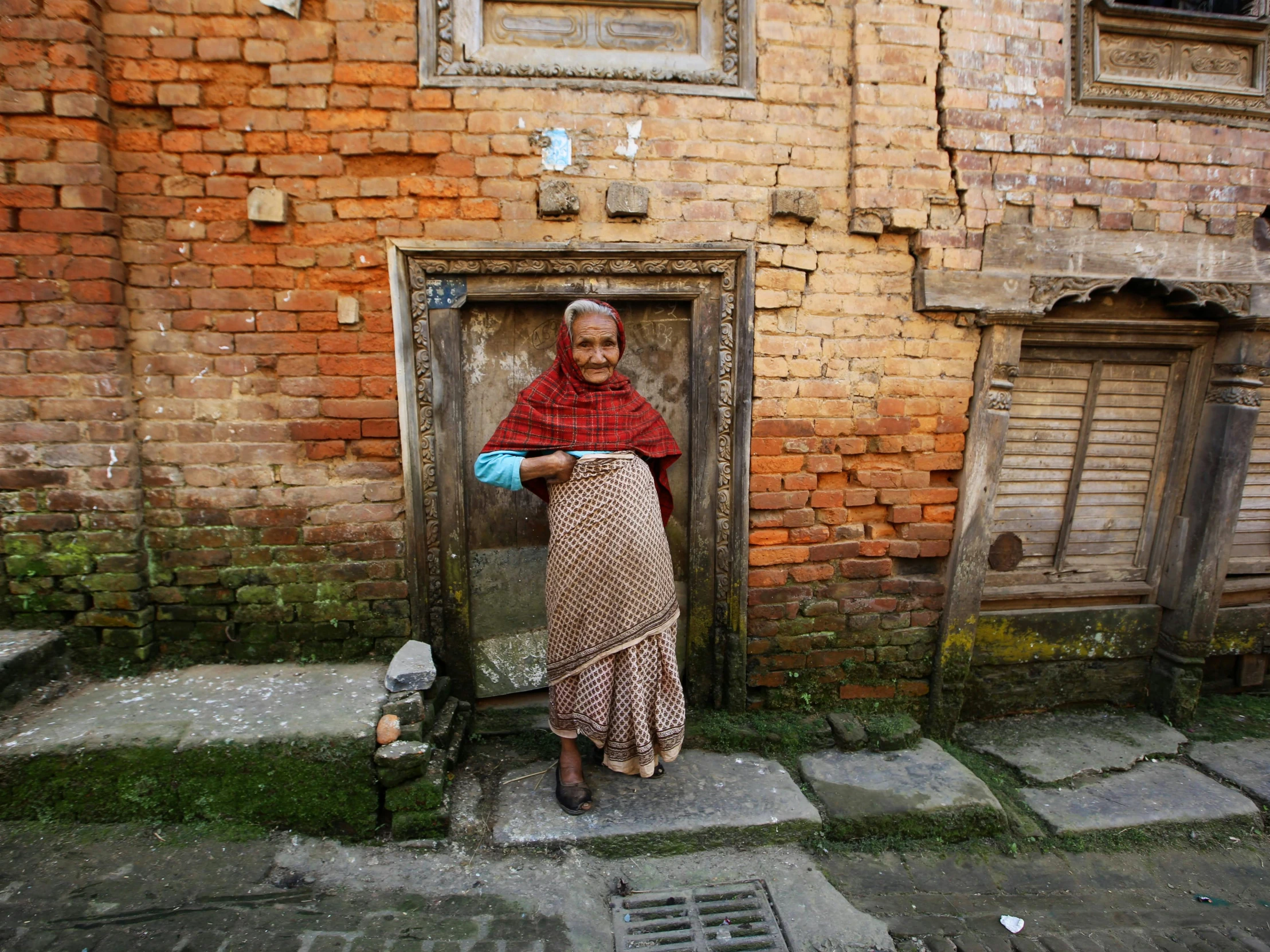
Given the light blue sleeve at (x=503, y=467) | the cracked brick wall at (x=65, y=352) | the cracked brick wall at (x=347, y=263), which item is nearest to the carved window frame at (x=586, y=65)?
the cracked brick wall at (x=347, y=263)

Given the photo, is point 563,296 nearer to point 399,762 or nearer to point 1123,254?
point 399,762

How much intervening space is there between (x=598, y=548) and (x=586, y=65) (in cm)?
212

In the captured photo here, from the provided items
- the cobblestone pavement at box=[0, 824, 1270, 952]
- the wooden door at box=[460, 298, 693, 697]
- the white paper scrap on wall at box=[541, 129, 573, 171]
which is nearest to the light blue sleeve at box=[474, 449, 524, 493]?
the wooden door at box=[460, 298, 693, 697]

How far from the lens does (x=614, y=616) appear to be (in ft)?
8.58

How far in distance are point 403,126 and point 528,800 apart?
9.39 ft

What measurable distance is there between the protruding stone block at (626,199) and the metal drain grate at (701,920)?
2696 millimetres

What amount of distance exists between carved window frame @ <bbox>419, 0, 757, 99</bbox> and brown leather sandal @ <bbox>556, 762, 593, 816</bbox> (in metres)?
2.96

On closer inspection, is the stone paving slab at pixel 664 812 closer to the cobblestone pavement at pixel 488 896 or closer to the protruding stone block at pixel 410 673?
the cobblestone pavement at pixel 488 896

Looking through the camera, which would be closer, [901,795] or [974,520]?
[901,795]

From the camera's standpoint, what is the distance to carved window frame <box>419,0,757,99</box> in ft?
9.30

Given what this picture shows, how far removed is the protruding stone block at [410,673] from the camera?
2.77 m

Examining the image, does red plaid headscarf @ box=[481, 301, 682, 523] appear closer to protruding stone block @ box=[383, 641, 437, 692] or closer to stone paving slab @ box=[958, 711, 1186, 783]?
protruding stone block @ box=[383, 641, 437, 692]

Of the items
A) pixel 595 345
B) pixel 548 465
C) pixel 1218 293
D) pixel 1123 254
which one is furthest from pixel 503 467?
pixel 1218 293

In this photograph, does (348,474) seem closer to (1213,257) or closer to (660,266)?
(660,266)
